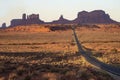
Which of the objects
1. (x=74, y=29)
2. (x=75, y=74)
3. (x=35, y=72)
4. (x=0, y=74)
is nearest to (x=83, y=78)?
(x=75, y=74)

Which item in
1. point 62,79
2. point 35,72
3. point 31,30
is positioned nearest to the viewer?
point 62,79

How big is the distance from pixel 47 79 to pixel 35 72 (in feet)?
4.84

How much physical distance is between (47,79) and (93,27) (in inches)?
5643

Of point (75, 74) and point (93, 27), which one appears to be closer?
point (75, 74)

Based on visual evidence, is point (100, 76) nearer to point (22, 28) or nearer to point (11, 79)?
point (11, 79)

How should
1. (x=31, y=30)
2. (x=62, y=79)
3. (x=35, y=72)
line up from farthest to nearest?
(x=31, y=30) < (x=35, y=72) < (x=62, y=79)

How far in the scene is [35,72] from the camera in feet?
69.1

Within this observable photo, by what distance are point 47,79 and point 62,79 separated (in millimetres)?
790

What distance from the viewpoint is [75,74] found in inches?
813

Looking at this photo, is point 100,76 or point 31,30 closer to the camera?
point 100,76

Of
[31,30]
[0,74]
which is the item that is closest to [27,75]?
[0,74]

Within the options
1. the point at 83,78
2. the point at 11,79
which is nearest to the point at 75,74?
the point at 83,78

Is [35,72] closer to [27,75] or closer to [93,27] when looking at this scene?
[27,75]

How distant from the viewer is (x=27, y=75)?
800 inches
